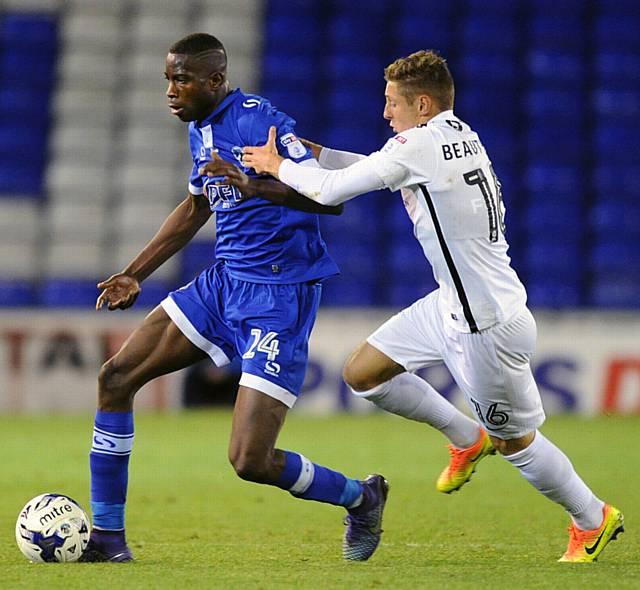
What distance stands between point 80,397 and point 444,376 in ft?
11.3

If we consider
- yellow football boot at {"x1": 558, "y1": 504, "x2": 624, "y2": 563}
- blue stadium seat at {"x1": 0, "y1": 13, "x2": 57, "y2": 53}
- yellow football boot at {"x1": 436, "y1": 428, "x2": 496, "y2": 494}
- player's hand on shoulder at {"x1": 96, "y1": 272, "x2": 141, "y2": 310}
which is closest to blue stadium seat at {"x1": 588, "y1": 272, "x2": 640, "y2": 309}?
blue stadium seat at {"x1": 0, "y1": 13, "x2": 57, "y2": 53}

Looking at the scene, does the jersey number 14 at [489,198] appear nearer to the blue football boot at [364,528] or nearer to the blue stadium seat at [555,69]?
the blue football boot at [364,528]

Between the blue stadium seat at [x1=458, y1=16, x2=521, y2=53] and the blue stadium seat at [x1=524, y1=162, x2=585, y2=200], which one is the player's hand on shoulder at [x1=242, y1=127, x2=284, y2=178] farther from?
the blue stadium seat at [x1=458, y1=16, x2=521, y2=53]

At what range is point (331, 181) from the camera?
4.78 metres

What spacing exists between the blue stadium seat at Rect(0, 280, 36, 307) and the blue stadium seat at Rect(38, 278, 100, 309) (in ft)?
0.36

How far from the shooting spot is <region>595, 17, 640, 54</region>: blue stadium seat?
15.8 metres

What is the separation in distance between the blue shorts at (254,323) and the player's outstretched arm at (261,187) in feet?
1.23

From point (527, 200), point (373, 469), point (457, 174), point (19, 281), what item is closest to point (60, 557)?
point (457, 174)

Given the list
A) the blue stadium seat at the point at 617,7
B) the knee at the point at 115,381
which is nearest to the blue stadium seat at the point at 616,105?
the blue stadium seat at the point at 617,7

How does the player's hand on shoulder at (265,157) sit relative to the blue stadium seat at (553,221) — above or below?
above

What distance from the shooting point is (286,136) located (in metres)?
5.05

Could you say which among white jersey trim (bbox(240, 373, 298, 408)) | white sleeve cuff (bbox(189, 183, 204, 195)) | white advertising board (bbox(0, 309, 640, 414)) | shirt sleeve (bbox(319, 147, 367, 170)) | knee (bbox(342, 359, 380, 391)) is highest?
shirt sleeve (bbox(319, 147, 367, 170))

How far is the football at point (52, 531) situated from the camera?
484cm

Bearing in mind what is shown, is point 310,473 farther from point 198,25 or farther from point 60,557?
point 198,25
